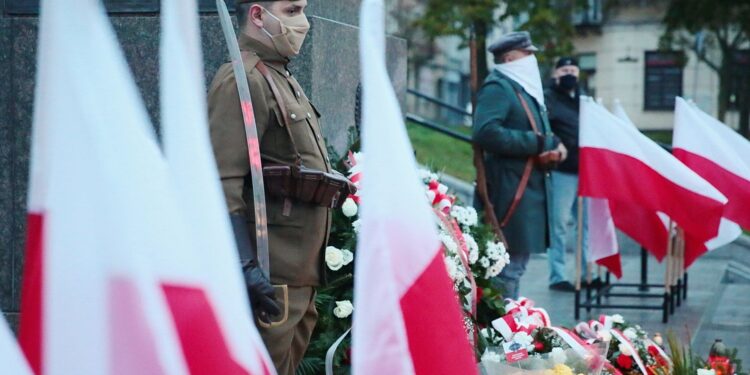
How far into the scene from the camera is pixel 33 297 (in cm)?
190

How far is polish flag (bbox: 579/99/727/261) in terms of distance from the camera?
707 centimetres

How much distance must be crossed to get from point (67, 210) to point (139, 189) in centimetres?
11

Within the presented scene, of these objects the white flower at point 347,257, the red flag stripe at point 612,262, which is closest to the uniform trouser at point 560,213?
the red flag stripe at point 612,262

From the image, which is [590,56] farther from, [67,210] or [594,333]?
[67,210]

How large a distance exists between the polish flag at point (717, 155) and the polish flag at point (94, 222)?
590 centimetres

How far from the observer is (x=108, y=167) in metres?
1.87

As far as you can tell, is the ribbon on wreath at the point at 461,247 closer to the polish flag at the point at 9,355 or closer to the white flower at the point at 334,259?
the white flower at the point at 334,259

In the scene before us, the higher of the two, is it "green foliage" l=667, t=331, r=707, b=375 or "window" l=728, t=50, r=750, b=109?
"green foliage" l=667, t=331, r=707, b=375

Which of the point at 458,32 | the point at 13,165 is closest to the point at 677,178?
the point at 13,165

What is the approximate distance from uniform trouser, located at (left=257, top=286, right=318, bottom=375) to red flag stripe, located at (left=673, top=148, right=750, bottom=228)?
13.1 ft

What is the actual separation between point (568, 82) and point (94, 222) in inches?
278

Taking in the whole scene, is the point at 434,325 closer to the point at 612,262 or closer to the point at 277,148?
the point at 277,148

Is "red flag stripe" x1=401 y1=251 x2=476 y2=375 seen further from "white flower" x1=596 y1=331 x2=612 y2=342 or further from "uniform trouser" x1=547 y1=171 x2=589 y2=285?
"uniform trouser" x1=547 y1=171 x2=589 y2=285

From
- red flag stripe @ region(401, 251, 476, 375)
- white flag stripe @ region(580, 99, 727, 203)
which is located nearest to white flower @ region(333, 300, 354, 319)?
red flag stripe @ region(401, 251, 476, 375)
